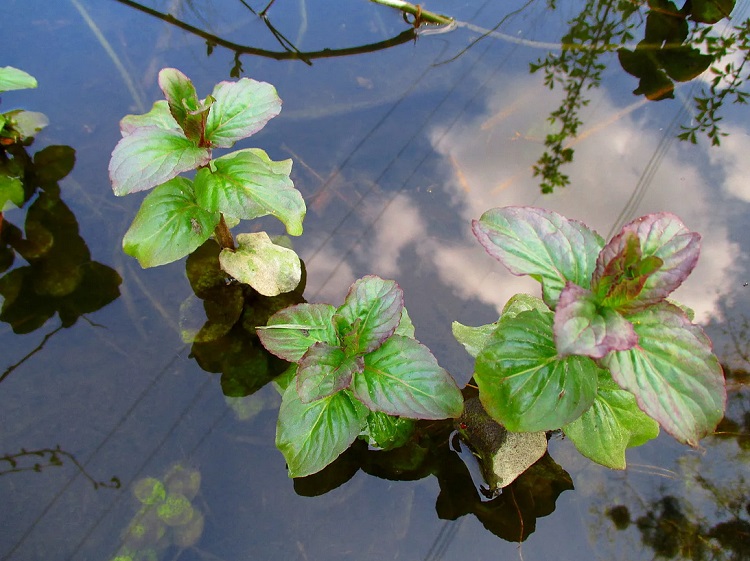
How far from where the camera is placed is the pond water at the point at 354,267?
80.3 inches

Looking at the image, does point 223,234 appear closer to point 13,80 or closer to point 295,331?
point 295,331

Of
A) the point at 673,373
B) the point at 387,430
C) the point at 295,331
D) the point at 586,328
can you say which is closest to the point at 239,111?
the point at 295,331

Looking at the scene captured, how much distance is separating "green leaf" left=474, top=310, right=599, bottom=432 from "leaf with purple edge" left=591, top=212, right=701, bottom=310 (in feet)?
0.76

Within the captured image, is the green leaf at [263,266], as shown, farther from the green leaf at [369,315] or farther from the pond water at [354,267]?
the green leaf at [369,315]

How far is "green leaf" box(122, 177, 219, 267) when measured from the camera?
2.03 meters

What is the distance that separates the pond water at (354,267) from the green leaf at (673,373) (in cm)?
84

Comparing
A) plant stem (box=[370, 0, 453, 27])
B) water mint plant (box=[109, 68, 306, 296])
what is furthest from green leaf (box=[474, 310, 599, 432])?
plant stem (box=[370, 0, 453, 27])

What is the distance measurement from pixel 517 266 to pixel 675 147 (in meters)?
1.93

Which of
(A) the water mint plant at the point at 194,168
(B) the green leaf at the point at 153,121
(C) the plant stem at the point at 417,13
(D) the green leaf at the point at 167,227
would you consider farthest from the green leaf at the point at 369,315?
(C) the plant stem at the point at 417,13

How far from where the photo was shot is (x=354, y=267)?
2.55 metres

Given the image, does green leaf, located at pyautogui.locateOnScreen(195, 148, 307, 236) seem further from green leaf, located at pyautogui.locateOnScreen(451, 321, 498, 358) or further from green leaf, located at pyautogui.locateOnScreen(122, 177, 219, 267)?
green leaf, located at pyautogui.locateOnScreen(451, 321, 498, 358)

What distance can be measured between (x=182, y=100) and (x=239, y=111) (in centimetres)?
22

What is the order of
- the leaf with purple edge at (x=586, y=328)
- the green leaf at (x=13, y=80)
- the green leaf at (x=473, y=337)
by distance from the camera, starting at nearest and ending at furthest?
the leaf with purple edge at (x=586, y=328)
the green leaf at (x=473, y=337)
the green leaf at (x=13, y=80)

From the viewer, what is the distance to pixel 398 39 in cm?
326
